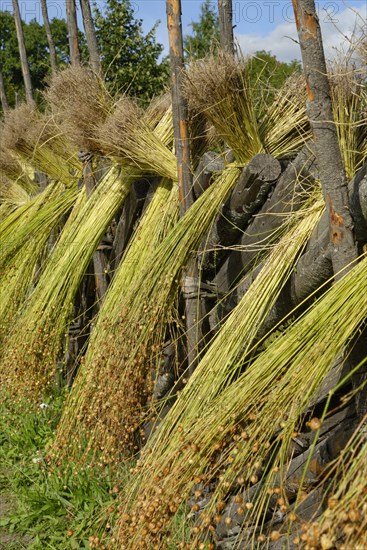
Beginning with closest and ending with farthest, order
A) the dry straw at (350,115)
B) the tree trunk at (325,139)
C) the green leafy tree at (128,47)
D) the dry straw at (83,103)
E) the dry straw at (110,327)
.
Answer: the tree trunk at (325,139) < the dry straw at (350,115) < the dry straw at (110,327) < the dry straw at (83,103) < the green leafy tree at (128,47)

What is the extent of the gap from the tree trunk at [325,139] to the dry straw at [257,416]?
0.15 m

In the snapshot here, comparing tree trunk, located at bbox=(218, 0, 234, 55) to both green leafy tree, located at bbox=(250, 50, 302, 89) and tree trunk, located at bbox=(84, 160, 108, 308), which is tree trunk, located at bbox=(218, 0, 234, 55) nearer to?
green leafy tree, located at bbox=(250, 50, 302, 89)

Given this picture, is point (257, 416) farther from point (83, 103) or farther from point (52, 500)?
point (83, 103)

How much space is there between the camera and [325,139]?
2.04 meters

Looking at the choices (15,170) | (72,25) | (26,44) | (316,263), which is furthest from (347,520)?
(26,44)

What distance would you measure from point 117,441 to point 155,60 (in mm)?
7949

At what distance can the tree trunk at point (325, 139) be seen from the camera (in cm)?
198

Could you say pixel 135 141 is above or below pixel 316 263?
above

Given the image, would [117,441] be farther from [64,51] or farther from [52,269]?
[64,51]

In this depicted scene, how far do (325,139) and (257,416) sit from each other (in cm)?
79

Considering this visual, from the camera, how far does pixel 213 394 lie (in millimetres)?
2096

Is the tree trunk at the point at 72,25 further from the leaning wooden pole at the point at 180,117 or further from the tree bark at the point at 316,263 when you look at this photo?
the tree bark at the point at 316,263

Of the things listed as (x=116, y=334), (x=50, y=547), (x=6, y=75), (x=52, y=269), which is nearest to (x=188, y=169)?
(x=116, y=334)

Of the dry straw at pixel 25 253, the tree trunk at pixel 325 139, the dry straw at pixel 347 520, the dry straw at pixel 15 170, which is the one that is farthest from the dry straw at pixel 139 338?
the dry straw at pixel 15 170
